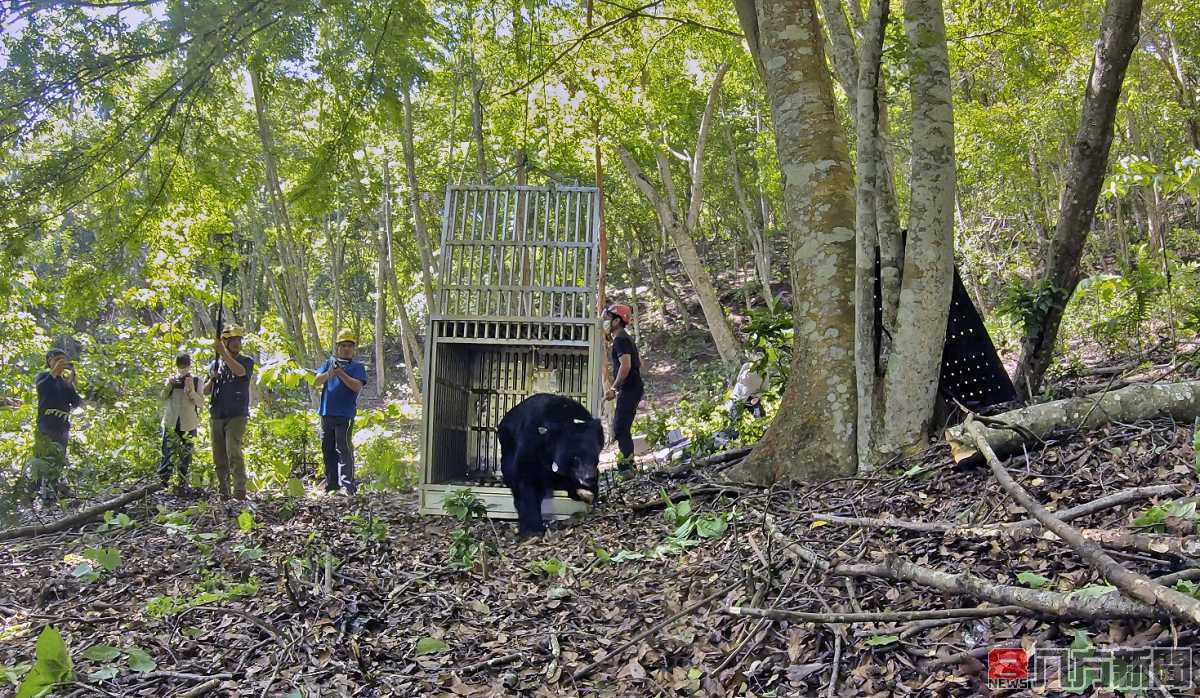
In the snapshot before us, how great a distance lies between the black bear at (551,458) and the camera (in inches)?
237

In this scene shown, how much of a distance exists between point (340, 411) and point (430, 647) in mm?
5016

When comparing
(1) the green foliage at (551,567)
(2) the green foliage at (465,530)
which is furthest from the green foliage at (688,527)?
(2) the green foliage at (465,530)

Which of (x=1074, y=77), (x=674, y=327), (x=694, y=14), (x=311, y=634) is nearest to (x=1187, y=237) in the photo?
(x=1074, y=77)

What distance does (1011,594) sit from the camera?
2.73 m

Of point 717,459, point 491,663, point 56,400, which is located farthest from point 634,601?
point 56,400

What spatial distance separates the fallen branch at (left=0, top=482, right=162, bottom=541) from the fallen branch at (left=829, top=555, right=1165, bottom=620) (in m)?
6.29

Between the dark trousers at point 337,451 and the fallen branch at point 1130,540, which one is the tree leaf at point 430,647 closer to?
the fallen branch at point 1130,540

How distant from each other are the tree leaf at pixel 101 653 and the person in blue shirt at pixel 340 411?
4.52 meters

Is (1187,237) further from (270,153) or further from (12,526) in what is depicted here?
(12,526)

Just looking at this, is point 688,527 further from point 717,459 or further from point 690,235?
point 690,235

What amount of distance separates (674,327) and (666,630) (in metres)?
26.5

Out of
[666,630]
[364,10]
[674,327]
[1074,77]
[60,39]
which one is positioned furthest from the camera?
[674,327]

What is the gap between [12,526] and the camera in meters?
6.92

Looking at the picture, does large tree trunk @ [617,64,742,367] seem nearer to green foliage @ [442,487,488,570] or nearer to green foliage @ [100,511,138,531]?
green foliage @ [442,487,488,570]
